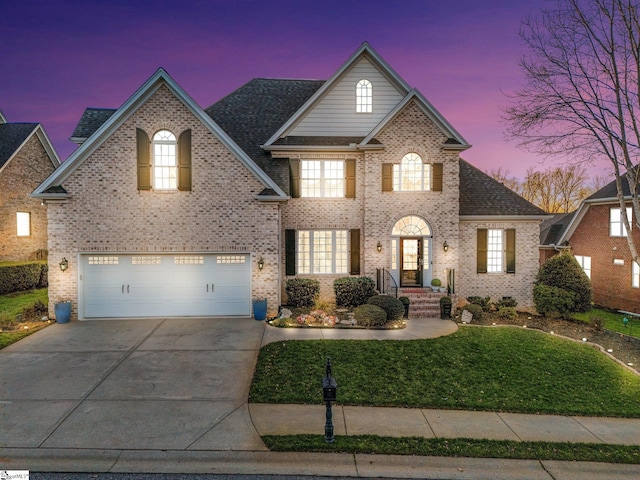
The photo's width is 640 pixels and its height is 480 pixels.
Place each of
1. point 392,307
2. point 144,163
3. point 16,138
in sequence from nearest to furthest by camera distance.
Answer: point 392,307, point 144,163, point 16,138

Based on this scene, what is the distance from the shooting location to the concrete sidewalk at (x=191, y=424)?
16.8 ft

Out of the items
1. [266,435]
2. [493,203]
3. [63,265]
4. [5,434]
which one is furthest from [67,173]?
[493,203]

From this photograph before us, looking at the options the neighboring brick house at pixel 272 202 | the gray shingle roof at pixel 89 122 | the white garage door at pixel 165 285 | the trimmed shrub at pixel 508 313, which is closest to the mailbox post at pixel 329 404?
the neighboring brick house at pixel 272 202

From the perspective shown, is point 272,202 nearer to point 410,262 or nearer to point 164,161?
point 164,161

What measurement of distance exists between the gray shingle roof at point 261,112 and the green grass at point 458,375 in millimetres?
7869

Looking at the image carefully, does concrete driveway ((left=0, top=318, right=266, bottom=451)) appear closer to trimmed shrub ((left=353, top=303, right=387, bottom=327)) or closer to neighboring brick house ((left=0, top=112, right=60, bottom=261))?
trimmed shrub ((left=353, top=303, right=387, bottom=327))

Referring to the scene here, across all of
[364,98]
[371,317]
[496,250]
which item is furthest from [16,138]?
[496,250]

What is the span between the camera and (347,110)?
15.6 metres

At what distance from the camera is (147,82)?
39.9ft

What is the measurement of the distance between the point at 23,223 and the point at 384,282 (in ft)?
71.1

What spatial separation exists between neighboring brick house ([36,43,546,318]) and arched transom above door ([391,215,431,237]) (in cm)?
6

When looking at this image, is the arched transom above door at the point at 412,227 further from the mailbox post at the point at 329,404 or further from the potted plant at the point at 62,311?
the potted plant at the point at 62,311

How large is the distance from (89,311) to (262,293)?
604 cm

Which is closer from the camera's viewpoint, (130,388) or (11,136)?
(130,388)
